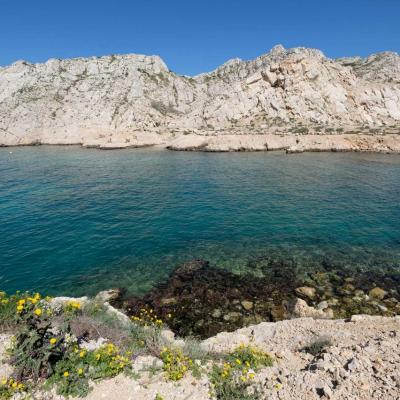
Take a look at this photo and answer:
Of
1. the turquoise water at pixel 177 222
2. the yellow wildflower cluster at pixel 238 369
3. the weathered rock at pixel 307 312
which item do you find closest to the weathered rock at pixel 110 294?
the turquoise water at pixel 177 222

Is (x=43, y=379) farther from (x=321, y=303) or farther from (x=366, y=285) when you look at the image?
(x=366, y=285)

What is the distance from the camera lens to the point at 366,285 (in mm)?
16797

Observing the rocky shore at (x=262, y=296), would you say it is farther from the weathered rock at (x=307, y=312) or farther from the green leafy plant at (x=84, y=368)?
the green leafy plant at (x=84, y=368)

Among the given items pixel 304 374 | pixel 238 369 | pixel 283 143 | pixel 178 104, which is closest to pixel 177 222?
pixel 238 369

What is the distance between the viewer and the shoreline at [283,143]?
7350 centimetres

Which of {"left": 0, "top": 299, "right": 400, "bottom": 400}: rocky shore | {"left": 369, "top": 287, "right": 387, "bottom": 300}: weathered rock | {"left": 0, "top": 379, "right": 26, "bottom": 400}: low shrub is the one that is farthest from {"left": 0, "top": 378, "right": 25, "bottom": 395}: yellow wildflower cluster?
{"left": 369, "top": 287, "right": 387, "bottom": 300}: weathered rock

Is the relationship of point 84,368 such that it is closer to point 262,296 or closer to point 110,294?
point 110,294

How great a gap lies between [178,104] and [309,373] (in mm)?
154561

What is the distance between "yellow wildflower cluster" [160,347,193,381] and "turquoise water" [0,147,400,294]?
8.08 m

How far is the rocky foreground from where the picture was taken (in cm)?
745

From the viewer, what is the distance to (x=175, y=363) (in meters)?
8.77

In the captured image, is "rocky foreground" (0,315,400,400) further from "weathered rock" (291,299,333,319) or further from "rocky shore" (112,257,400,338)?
"rocky shore" (112,257,400,338)

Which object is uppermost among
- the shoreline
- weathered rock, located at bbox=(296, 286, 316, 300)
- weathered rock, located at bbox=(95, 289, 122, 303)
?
the shoreline

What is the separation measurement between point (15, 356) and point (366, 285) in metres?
18.0
